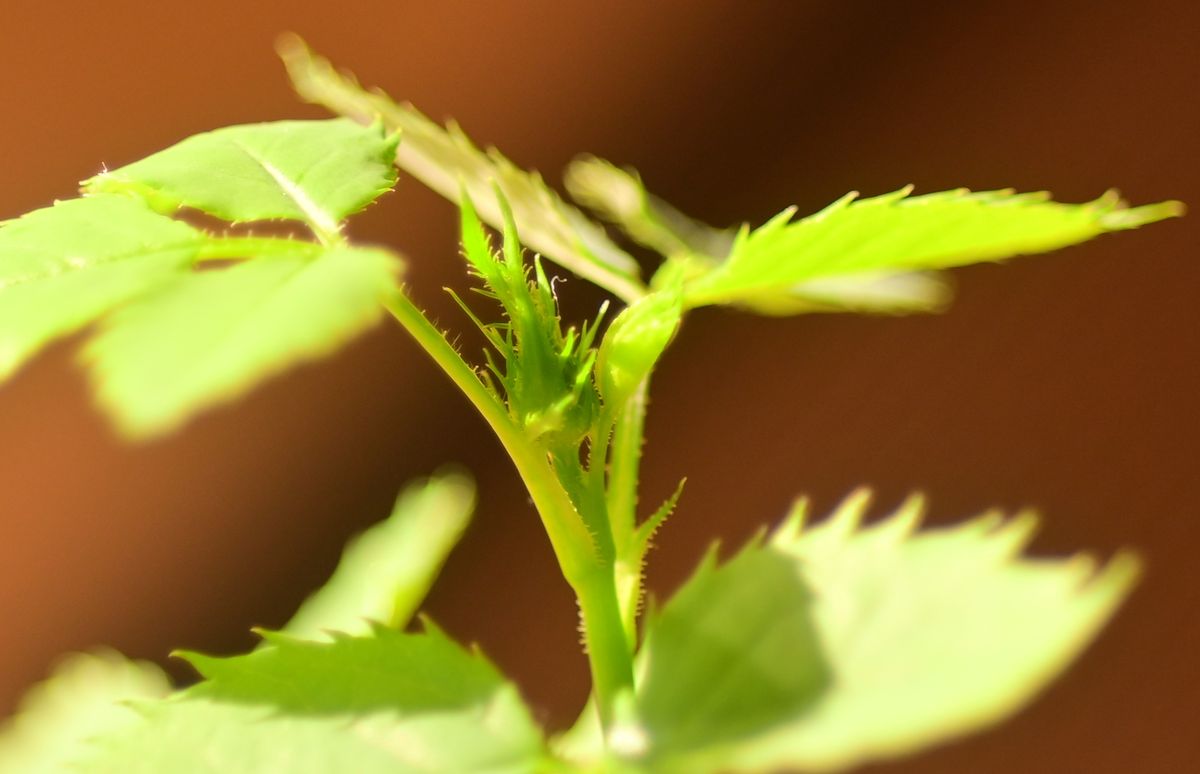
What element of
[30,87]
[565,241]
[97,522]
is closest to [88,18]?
[30,87]

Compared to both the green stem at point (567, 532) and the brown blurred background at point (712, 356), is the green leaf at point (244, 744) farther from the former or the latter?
the brown blurred background at point (712, 356)

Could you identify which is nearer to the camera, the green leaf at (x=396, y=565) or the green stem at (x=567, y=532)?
the green stem at (x=567, y=532)

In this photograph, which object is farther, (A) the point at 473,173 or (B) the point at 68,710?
(B) the point at 68,710

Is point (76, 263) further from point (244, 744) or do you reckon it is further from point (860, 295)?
point (860, 295)

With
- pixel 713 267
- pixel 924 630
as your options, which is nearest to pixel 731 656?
pixel 924 630

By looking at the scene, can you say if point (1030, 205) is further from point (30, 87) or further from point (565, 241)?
point (30, 87)

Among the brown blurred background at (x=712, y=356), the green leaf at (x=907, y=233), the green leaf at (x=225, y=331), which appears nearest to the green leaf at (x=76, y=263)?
the green leaf at (x=225, y=331)
